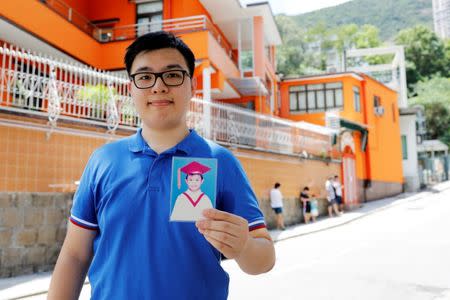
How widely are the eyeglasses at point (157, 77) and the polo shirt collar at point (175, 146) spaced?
0.22m

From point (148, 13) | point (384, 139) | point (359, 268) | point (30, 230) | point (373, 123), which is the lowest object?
point (359, 268)

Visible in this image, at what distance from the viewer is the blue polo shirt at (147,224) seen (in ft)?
4.88

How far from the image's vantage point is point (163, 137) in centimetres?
169

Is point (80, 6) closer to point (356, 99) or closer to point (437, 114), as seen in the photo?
point (356, 99)

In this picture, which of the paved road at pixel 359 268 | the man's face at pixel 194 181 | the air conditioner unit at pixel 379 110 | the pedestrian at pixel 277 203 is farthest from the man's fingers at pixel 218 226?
the air conditioner unit at pixel 379 110

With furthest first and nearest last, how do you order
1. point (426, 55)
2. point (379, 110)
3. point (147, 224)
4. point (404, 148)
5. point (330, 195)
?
1. point (426, 55)
2. point (404, 148)
3. point (379, 110)
4. point (330, 195)
5. point (147, 224)

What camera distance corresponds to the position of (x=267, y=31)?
2238 cm

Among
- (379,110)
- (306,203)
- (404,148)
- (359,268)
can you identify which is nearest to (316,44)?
(404,148)

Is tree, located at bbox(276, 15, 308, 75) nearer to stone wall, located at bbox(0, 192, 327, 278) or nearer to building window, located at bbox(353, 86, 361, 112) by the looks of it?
building window, located at bbox(353, 86, 361, 112)

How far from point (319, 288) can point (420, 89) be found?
48043 mm

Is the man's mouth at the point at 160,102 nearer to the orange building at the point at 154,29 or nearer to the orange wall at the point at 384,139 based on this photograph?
the orange building at the point at 154,29

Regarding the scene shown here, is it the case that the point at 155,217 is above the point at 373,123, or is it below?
below

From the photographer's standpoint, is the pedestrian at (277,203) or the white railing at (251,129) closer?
the white railing at (251,129)

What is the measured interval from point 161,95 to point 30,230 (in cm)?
706
